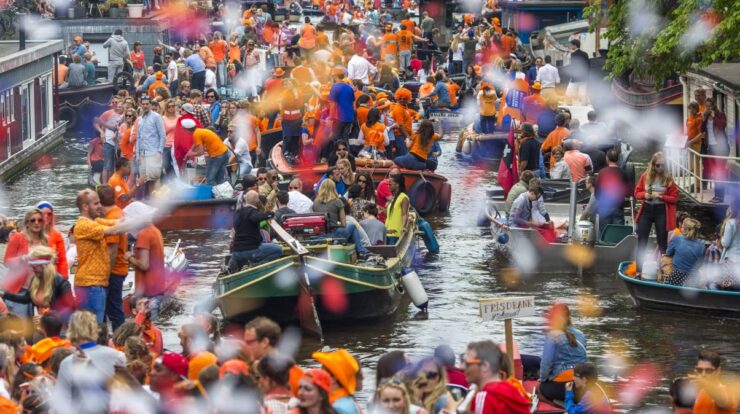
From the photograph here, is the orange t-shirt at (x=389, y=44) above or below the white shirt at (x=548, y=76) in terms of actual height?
above

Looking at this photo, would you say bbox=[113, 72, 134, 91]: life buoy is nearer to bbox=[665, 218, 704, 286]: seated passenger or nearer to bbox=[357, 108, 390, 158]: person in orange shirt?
bbox=[357, 108, 390, 158]: person in orange shirt

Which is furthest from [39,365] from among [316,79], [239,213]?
[316,79]

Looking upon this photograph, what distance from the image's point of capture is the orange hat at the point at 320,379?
10406 millimetres

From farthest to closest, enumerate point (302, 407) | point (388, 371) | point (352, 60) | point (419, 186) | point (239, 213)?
point (352, 60), point (419, 186), point (239, 213), point (388, 371), point (302, 407)

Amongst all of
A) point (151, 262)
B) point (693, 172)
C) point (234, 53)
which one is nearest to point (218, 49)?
point (234, 53)

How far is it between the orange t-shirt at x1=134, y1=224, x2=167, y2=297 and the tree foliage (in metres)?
10.5

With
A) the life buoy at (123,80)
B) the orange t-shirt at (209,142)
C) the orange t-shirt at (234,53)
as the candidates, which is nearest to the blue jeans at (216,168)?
the orange t-shirt at (209,142)

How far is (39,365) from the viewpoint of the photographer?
12.9m

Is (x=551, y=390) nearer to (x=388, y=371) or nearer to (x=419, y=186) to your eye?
(x=388, y=371)

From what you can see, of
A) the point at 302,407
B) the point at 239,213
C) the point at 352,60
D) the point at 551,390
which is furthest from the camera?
the point at 352,60

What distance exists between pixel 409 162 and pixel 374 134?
4.32 ft

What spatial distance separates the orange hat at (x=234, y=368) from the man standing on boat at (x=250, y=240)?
751cm

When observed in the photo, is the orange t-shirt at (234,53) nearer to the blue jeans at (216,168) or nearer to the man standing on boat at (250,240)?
the blue jeans at (216,168)

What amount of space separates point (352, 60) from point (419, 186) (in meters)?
12.4
